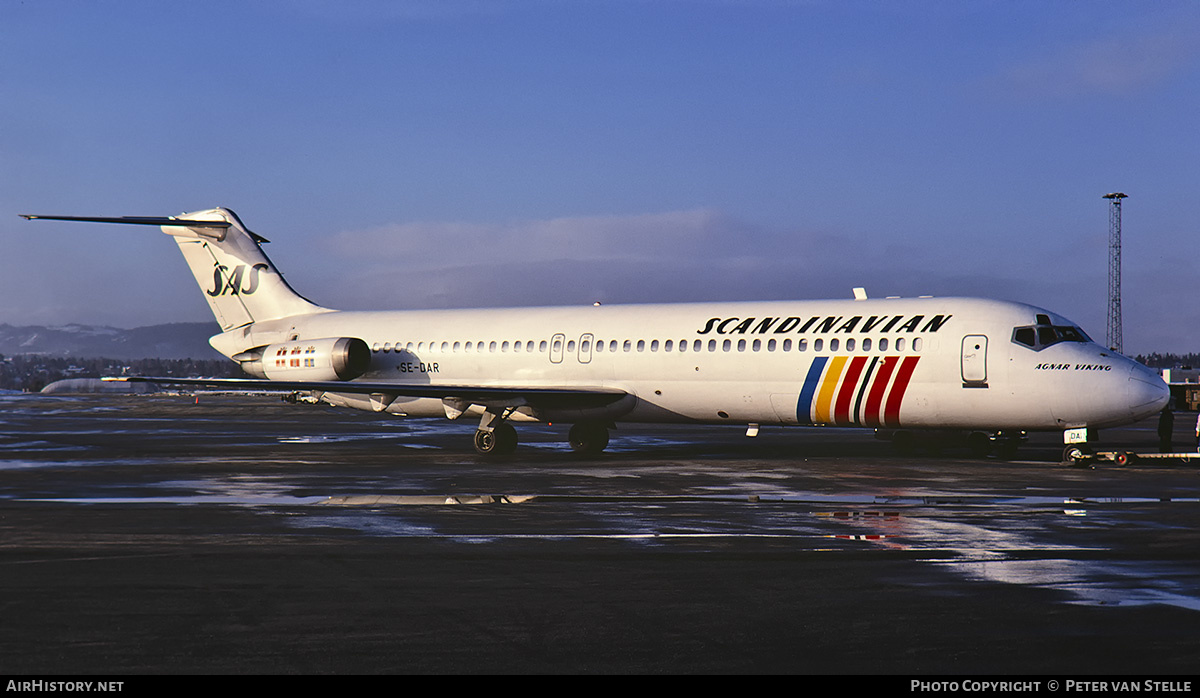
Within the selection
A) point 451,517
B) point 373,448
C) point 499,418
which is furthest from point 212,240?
point 451,517

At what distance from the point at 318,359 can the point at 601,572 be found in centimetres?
1976

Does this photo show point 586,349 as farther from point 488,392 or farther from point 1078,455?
point 1078,455

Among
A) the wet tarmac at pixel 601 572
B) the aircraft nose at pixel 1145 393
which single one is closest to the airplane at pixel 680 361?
the aircraft nose at pixel 1145 393

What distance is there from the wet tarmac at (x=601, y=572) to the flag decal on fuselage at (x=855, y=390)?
2.14 meters

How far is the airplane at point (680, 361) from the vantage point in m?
20.8

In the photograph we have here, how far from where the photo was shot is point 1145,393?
1995 cm

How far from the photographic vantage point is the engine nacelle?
1088 inches

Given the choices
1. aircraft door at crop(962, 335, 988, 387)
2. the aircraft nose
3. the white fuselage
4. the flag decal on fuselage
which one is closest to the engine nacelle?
the white fuselage

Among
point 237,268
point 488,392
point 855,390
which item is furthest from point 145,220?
point 855,390

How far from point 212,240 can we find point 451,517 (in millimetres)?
20512

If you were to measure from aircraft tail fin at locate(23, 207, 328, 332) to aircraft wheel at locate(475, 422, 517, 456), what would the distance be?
29.3 feet

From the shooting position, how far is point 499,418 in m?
24.5

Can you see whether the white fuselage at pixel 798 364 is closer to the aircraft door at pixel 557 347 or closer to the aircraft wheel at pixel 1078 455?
the aircraft door at pixel 557 347

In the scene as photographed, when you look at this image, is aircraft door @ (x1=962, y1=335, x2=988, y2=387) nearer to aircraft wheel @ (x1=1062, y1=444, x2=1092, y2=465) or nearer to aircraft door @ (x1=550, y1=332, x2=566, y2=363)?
aircraft wheel @ (x1=1062, y1=444, x2=1092, y2=465)
